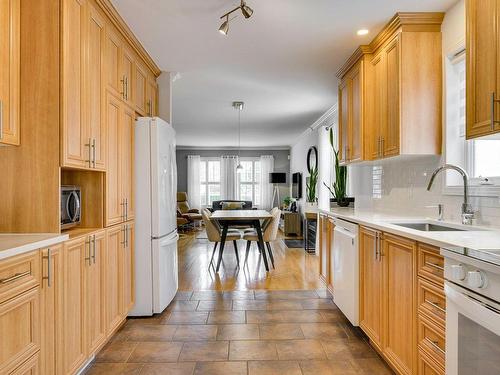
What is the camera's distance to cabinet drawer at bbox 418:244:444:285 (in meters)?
1.61

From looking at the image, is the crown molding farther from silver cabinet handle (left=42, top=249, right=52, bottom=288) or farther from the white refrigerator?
silver cabinet handle (left=42, top=249, right=52, bottom=288)

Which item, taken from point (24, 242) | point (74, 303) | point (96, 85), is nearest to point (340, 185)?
point (96, 85)

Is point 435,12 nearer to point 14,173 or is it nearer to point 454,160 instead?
point 454,160

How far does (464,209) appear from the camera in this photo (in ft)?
7.12

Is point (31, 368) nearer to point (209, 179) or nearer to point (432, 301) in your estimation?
point (432, 301)

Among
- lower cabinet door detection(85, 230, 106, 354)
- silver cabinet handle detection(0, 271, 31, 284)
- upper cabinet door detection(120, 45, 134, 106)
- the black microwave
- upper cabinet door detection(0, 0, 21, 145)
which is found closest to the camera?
silver cabinet handle detection(0, 271, 31, 284)

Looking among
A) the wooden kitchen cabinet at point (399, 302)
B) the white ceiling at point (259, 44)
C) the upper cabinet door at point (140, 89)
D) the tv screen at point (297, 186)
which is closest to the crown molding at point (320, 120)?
the white ceiling at point (259, 44)

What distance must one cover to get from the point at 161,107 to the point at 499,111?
10.2 ft

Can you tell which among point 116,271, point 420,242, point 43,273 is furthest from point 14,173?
point 420,242

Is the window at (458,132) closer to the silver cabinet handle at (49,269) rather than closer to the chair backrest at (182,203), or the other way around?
the silver cabinet handle at (49,269)

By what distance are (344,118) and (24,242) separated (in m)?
3.14

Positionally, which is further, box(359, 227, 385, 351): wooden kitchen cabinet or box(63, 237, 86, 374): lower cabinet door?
box(359, 227, 385, 351): wooden kitchen cabinet

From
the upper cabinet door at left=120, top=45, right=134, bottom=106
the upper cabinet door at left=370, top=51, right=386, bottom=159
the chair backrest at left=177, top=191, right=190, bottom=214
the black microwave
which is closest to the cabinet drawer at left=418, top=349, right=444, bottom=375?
the upper cabinet door at left=370, top=51, right=386, bottom=159

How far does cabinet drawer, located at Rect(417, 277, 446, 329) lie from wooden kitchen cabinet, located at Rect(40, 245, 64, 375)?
5.87ft
